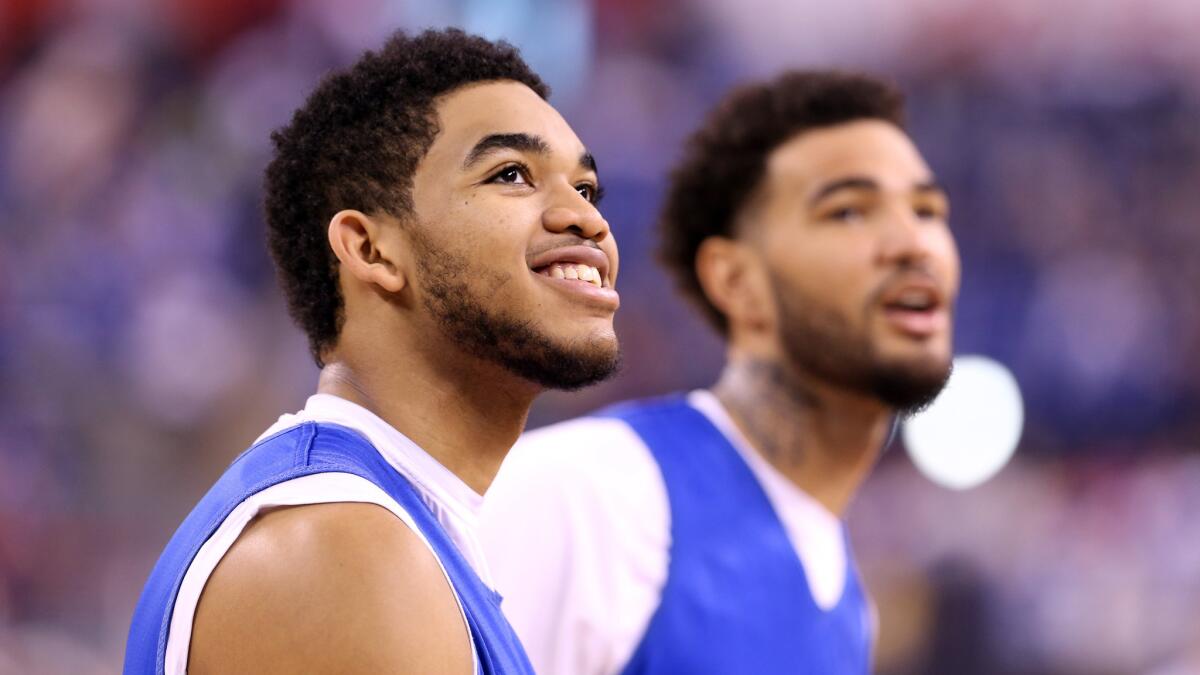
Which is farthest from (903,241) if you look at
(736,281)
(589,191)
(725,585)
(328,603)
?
(328,603)

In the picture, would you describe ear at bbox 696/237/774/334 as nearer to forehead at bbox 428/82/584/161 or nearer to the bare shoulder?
forehead at bbox 428/82/584/161

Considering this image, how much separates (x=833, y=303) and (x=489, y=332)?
1.33 metres

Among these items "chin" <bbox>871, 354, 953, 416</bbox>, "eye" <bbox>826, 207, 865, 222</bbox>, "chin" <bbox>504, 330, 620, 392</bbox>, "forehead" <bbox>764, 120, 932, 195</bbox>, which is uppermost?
"forehead" <bbox>764, 120, 932, 195</bbox>

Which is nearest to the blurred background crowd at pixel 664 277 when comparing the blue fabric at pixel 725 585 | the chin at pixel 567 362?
the blue fabric at pixel 725 585

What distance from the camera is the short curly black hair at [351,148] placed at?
6.53 feet

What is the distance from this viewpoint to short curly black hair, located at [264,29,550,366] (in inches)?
78.4

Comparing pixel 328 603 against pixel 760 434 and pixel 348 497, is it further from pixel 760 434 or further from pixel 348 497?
pixel 760 434

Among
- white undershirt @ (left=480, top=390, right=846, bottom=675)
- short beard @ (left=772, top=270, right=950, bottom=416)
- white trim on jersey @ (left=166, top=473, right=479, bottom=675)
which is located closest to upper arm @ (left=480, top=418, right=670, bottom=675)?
white undershirt @ (left=480, top=390, right=846, bottom=675)

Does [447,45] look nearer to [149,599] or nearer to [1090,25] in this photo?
[149,599]

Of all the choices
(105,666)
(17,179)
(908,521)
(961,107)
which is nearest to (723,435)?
(105,666)

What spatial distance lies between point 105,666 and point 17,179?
2.14m

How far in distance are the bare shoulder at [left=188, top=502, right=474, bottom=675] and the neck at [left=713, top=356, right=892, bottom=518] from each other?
163 centimetres

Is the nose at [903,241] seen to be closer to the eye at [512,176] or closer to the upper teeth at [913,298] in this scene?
the upper teeth at [913,298]

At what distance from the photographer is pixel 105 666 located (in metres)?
5.21
